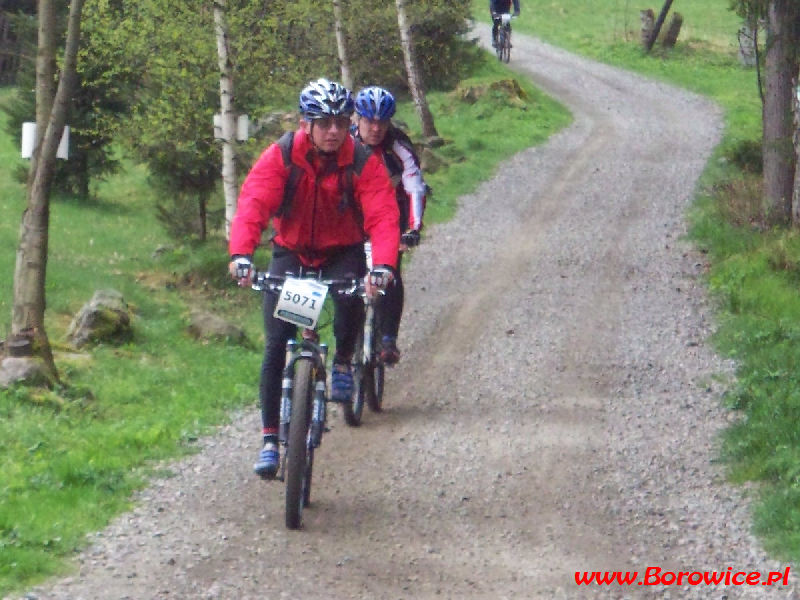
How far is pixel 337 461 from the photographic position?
786 centimetres

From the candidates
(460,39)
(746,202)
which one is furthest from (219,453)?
(460,39)

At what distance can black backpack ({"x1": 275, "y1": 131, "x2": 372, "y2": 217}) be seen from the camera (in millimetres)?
6605

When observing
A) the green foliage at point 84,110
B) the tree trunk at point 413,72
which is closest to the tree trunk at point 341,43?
the green foliage at point 84,110

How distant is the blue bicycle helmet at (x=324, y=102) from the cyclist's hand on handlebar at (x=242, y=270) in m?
0.81

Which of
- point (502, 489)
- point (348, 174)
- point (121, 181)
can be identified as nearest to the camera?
point (348, 174)

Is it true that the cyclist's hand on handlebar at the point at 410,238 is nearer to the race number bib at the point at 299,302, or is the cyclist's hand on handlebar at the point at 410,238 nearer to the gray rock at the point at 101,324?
the race number bib at the point at 299,302

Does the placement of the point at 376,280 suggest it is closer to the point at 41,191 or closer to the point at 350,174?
the point at 350,174

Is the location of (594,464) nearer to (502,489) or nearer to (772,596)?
(502,489)

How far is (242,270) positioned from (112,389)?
14.1 ft

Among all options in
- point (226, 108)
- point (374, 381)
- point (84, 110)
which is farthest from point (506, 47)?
point (374, 381)

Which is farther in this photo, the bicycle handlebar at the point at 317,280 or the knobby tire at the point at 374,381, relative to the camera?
the knobby tire at the point at 374,381

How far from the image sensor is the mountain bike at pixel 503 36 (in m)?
32.6

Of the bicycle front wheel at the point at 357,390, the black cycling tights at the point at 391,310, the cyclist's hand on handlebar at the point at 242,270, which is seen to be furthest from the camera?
the black cycling tights at the point at 391,310

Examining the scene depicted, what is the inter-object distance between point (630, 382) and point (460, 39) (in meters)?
23.2
